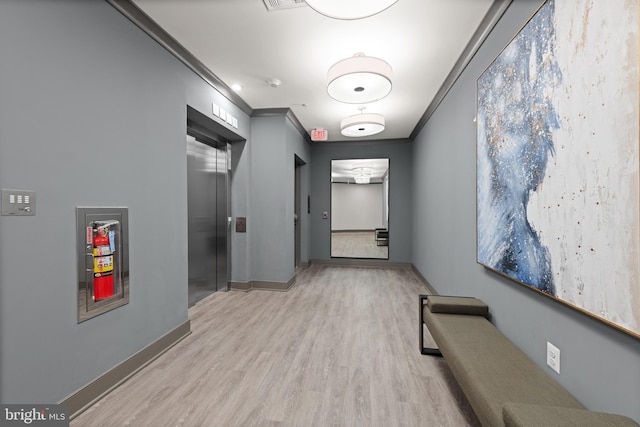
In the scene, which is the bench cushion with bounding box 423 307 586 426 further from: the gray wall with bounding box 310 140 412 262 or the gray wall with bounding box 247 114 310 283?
the gray wall with bounding box 310 140 412 262

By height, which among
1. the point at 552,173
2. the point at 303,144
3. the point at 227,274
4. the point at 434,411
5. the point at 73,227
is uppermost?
the point at 303,144

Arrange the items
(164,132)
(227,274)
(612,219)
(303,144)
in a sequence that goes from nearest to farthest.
A: (612,219) → (164,132) → (227,274) → (303,144)

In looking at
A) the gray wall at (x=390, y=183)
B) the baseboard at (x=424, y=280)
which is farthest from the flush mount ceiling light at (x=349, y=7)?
the gray wall at (x=390, y=183)

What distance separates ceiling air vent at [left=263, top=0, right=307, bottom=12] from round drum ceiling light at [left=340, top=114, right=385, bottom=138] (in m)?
2.03

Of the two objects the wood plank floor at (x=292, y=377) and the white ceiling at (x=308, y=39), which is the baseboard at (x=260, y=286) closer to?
the wood plank floor at (x=292, y=377)

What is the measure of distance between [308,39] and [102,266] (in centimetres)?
266

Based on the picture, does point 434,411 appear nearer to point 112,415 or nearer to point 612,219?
point 612,219

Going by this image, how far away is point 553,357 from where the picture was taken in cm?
159

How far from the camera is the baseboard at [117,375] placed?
1823mm

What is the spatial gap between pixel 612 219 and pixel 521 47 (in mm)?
1308

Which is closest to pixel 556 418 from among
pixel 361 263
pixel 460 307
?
pixel 460 307

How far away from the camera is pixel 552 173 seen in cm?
155

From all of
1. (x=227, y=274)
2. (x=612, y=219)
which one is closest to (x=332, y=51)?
(x=612, y=219)

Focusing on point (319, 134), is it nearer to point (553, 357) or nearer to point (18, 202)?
point (18, 202)
